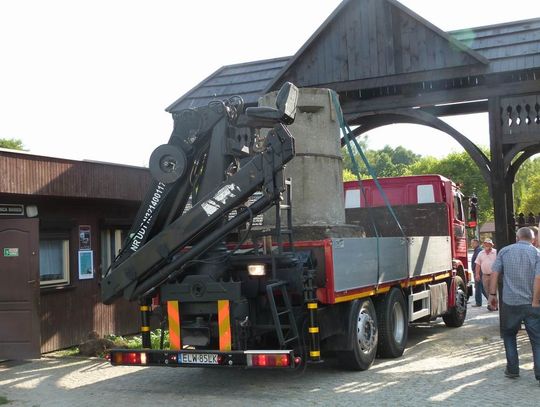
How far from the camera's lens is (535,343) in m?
7.14

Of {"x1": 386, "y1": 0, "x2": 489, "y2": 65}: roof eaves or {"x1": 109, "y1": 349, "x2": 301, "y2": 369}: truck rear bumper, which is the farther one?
{"x1": 386, "y1": 0, "x2": 489, "y2": 65}: roof eaves

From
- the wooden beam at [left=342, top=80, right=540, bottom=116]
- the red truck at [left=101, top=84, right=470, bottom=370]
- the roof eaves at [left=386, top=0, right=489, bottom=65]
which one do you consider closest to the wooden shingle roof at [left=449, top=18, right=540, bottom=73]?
the roof eaves at [left=386, top=0, right=489, bottom=65]

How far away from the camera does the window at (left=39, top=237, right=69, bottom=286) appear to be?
34.5 feet

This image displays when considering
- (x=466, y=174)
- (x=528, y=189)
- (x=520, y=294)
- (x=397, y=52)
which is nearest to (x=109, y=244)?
(x=397, y=52)

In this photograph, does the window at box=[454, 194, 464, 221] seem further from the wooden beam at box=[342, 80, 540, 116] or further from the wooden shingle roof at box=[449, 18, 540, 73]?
the wooden shingle roof at box=[449, 18, 540, 73]

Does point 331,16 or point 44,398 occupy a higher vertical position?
point 331,16

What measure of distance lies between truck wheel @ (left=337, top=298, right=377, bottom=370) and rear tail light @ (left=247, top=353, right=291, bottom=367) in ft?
4.42

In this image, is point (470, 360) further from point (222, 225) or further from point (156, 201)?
point (156, 201)

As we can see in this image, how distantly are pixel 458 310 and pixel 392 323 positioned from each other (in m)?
3.99

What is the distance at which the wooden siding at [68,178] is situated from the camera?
9.31 metres

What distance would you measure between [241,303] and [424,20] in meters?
7.12

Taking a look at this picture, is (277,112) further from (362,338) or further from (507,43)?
(507,43)

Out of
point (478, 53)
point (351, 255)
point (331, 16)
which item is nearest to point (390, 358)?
point (351, 255)

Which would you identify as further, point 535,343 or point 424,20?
point 424,20
